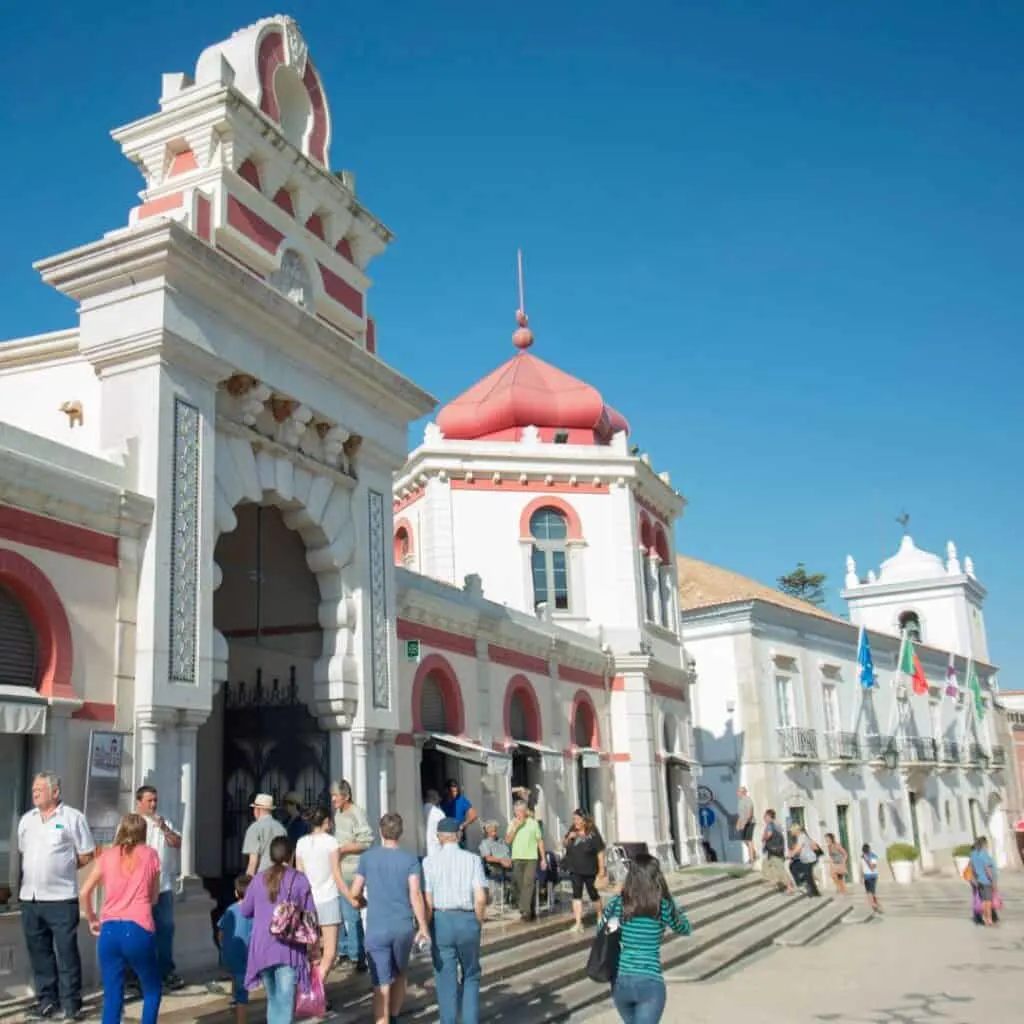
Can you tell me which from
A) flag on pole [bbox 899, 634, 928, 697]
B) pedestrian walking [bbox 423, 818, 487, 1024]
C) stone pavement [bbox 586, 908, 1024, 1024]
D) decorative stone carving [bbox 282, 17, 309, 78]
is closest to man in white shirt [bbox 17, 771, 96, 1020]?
pedestrian walking [bbox 423, 818, 487, 1024]

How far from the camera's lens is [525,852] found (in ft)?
42.3

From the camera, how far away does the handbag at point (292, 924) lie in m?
6.86

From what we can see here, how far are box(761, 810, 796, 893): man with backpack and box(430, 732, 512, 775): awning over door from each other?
667 cm

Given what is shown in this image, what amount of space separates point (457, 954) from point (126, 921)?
2128 mm

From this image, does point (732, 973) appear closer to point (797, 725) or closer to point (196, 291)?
point (196, 291)

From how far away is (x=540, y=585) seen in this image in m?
23.0

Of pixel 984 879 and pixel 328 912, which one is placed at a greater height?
pixel 328 912

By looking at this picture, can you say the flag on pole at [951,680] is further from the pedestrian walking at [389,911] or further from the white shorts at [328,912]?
the pedestrian walking at [389,911]

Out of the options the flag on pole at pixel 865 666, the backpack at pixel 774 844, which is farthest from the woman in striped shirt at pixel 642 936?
the flag on pole at pixel 865 666

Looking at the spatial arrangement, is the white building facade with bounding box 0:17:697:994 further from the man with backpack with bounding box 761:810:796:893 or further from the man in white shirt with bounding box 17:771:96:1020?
the man with backpack with bounding box 761:810:796:893

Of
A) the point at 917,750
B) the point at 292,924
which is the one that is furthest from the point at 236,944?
the point at 917,750

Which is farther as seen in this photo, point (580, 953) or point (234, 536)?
point (234, 536)

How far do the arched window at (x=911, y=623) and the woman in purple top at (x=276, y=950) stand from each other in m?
40.4

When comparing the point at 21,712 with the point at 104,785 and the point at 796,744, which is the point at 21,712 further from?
the point at 796,744
